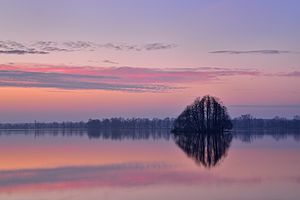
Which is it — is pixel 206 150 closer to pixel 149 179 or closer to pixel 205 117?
pixel 149 179

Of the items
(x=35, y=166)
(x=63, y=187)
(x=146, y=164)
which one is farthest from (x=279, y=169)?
(x=35, y=166)

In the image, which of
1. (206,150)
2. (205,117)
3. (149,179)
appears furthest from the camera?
(205,117)

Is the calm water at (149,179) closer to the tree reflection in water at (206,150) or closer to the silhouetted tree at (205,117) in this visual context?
the tree reflection in water at (206,150)

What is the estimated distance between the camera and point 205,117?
9319cm

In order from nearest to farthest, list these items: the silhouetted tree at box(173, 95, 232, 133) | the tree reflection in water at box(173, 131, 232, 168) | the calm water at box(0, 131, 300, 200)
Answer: the calm water at box(0, 131, 300, 200), the tree reflection in water at box(173, 131, 232, 168), the silhouetted tree at box(173, 95, 232, 133)

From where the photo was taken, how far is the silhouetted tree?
91.8m

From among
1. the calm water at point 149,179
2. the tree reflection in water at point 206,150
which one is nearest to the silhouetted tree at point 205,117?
the tree reflection in water at point 206,150

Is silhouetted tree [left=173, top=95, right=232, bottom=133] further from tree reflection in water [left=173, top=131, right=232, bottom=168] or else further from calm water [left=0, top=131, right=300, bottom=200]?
calm water [left=0, top=131, right=300, bottom=200]

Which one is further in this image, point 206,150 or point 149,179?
point 206,150

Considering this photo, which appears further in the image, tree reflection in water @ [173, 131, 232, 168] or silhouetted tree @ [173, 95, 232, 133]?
silhouetted tree @ [173, 95, 232, 133]

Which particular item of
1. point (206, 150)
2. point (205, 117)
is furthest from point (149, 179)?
point (205, 117)

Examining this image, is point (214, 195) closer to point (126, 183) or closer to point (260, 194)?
point (260, 194)

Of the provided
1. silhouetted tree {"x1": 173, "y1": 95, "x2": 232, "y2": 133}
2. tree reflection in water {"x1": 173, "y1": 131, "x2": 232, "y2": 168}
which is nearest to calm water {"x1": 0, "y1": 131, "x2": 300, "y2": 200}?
tree reflection in water {"x1": 173, "y1": 131, "x2": 232, "y2": 168}

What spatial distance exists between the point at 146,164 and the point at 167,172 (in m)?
3.82
